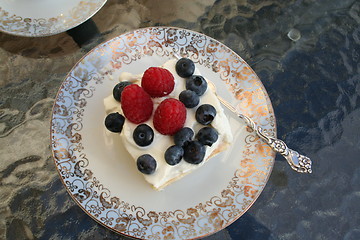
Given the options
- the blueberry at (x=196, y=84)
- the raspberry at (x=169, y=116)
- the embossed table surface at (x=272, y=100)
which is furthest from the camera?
the embossed table surface at (x=272, y=100)

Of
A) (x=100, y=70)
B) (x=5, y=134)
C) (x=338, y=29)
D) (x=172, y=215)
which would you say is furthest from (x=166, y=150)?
(x=338, y=29)

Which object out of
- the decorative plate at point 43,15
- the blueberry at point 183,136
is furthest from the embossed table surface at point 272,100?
the blueberry at point 183,136

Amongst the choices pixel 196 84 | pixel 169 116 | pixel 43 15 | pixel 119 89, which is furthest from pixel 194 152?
pixel 43 15

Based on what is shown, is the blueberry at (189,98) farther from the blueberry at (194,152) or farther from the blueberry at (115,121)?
the blueberry at (115,121)

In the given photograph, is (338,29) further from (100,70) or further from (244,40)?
(100,70)

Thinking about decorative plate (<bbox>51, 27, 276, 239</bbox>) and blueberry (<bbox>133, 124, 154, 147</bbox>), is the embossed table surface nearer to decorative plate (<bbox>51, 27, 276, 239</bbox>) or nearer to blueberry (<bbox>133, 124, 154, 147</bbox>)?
decorative plate (<bbox>51, 27, 276, 239</bbox>)

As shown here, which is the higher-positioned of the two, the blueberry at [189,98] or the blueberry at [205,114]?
the blueberry at [189,98]

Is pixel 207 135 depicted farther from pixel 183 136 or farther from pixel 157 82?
pixel 157 82
